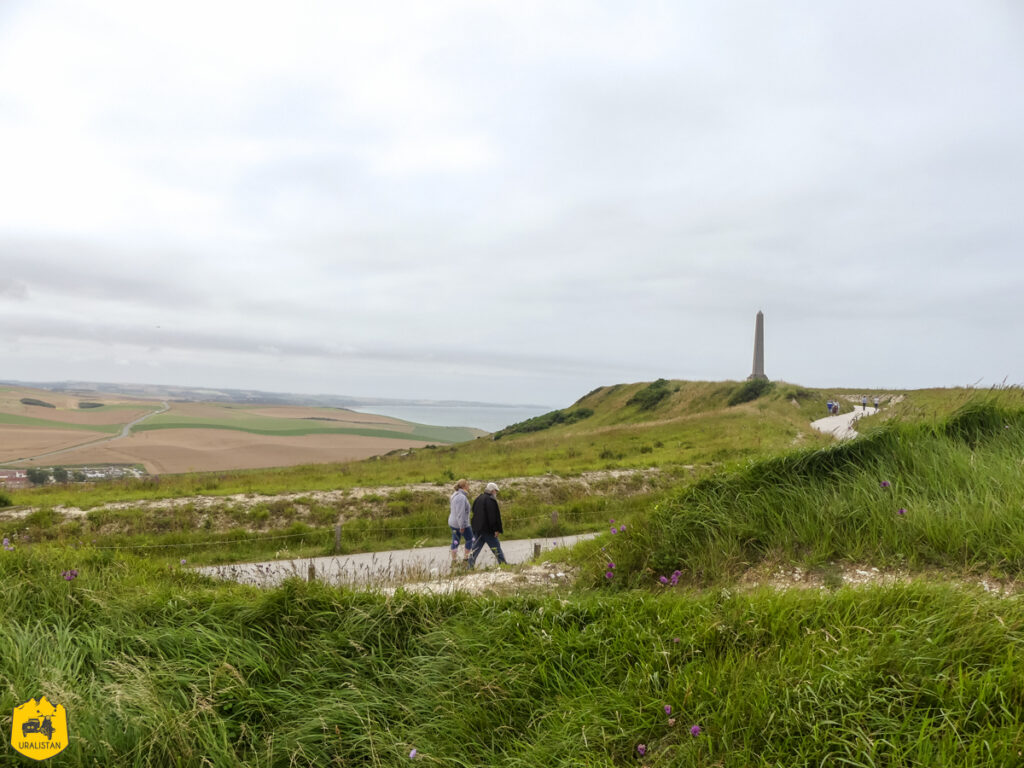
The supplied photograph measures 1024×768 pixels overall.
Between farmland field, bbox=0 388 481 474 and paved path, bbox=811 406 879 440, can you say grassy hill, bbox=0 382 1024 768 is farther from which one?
farmland field, bbox=0 388 481 474

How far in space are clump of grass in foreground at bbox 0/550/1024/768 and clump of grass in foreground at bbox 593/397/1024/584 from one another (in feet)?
4.68

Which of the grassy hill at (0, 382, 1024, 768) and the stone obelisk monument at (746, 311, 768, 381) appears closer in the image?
the grassy hill at (0, 382, 1024, 768)

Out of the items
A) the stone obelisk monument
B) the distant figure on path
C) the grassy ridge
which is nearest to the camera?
the distant figure on path

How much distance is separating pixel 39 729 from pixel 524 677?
10.5 feet

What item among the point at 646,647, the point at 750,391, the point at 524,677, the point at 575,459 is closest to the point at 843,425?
the point at 575,459

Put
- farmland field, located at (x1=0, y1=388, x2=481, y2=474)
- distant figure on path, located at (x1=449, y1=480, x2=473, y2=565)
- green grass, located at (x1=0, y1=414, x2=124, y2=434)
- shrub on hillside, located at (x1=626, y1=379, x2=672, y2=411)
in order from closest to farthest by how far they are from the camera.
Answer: distant figure on path, located at (x1=449, y1=480, x2=473, y2=565) → shrub on hillside, located at (x1=626, y1=379, x2=672, y2=411) → farmland field, located at (x1=0, y1=388, x2=481, y2=474) → green grass, located at (x1=0, y1=414, x2=124, y2=434)

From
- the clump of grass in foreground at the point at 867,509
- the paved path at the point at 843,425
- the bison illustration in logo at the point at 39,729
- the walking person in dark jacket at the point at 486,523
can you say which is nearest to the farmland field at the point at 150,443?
the paved path at the point at 843,425

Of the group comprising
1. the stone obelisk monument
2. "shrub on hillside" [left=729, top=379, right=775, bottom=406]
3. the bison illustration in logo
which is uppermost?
the stone obelisk monument

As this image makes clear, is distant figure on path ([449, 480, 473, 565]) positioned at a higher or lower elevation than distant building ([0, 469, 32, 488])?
higher

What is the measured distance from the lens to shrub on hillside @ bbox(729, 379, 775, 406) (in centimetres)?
4596

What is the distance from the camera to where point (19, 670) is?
12.4 feet

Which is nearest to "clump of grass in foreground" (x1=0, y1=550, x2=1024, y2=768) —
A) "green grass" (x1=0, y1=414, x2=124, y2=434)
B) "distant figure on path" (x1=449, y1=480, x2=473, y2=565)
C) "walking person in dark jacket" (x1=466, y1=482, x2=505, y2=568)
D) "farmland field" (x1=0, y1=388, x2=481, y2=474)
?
"walking person in dark jacket" (x1=466, y1=482, x2=505, y2=568)

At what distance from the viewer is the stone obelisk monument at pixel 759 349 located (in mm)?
52250

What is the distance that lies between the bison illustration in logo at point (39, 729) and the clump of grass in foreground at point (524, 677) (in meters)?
0.07
